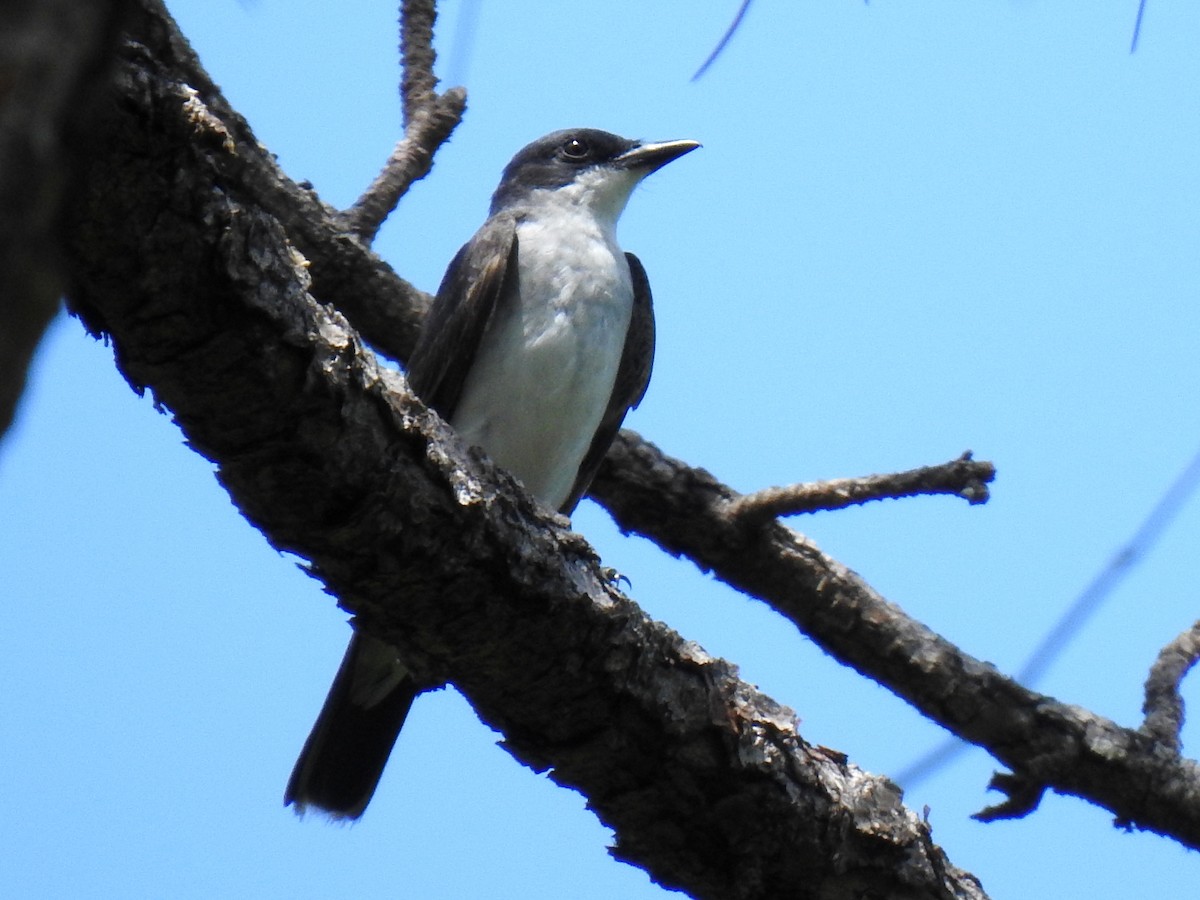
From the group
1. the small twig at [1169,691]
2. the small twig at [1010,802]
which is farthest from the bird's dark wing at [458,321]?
the small twig at [1169,691]

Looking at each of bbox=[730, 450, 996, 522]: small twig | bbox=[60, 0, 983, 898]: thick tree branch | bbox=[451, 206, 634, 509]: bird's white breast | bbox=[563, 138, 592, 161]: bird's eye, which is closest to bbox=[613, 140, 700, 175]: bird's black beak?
bbox=[563, 138, 592, 161]: bird's eye

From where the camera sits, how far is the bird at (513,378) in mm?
5039

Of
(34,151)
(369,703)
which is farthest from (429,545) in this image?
(34,151)

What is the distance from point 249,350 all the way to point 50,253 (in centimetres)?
205

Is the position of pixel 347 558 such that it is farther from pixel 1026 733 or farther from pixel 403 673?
pixel 1026 733

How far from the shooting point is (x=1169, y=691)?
465 cm

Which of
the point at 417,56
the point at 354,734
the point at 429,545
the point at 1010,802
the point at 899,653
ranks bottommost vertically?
the point at 429,545

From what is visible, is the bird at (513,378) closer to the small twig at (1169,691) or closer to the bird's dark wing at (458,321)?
the bird's dark wing at (458,321)

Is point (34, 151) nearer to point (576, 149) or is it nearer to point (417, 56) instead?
point (417, 56)

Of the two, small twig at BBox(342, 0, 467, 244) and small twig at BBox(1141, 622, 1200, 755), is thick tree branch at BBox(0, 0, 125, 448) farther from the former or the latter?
small twig at BBox(342, 0, 467, 244)

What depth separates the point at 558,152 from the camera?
7.03m

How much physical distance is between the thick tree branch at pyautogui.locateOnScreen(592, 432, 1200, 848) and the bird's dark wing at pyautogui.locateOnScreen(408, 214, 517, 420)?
708 mm

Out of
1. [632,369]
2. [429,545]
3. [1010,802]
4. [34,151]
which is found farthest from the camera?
[632,369]

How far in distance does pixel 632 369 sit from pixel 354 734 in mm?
1993
